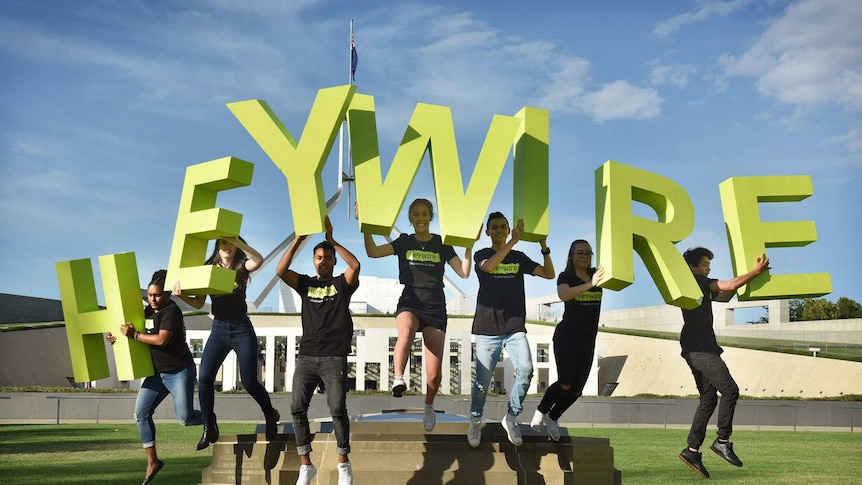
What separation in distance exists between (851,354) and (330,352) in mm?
31627

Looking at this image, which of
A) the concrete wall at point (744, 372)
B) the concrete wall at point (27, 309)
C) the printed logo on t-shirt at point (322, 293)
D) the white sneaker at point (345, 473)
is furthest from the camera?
the concrete wall at point (27, 309)

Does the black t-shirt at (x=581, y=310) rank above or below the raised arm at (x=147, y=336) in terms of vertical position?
above

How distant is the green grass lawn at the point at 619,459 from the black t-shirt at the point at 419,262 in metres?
3.40

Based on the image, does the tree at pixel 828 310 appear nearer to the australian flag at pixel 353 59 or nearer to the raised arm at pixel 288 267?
the australian flag at pixel 353 59

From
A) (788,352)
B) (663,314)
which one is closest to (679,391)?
(788,352)

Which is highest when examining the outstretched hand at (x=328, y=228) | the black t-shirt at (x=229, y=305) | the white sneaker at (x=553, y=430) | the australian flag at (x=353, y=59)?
the australian flag at (x=353, y=59)

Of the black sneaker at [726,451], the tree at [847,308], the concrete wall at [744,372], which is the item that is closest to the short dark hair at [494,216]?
the black sneaker at [726,451]

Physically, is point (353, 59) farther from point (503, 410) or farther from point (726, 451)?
point (726, 451)

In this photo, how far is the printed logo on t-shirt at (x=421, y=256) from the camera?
855cm

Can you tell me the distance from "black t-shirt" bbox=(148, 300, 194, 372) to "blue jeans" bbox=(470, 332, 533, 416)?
320 centimetres

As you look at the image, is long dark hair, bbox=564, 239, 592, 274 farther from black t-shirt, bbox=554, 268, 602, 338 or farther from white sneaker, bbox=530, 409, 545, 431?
white sneaker, bbox=530, 409, 545, 431

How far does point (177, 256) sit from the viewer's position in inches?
334

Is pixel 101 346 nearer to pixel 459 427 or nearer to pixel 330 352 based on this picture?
pixel 330 352

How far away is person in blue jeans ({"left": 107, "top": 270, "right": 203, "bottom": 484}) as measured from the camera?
8773mm
